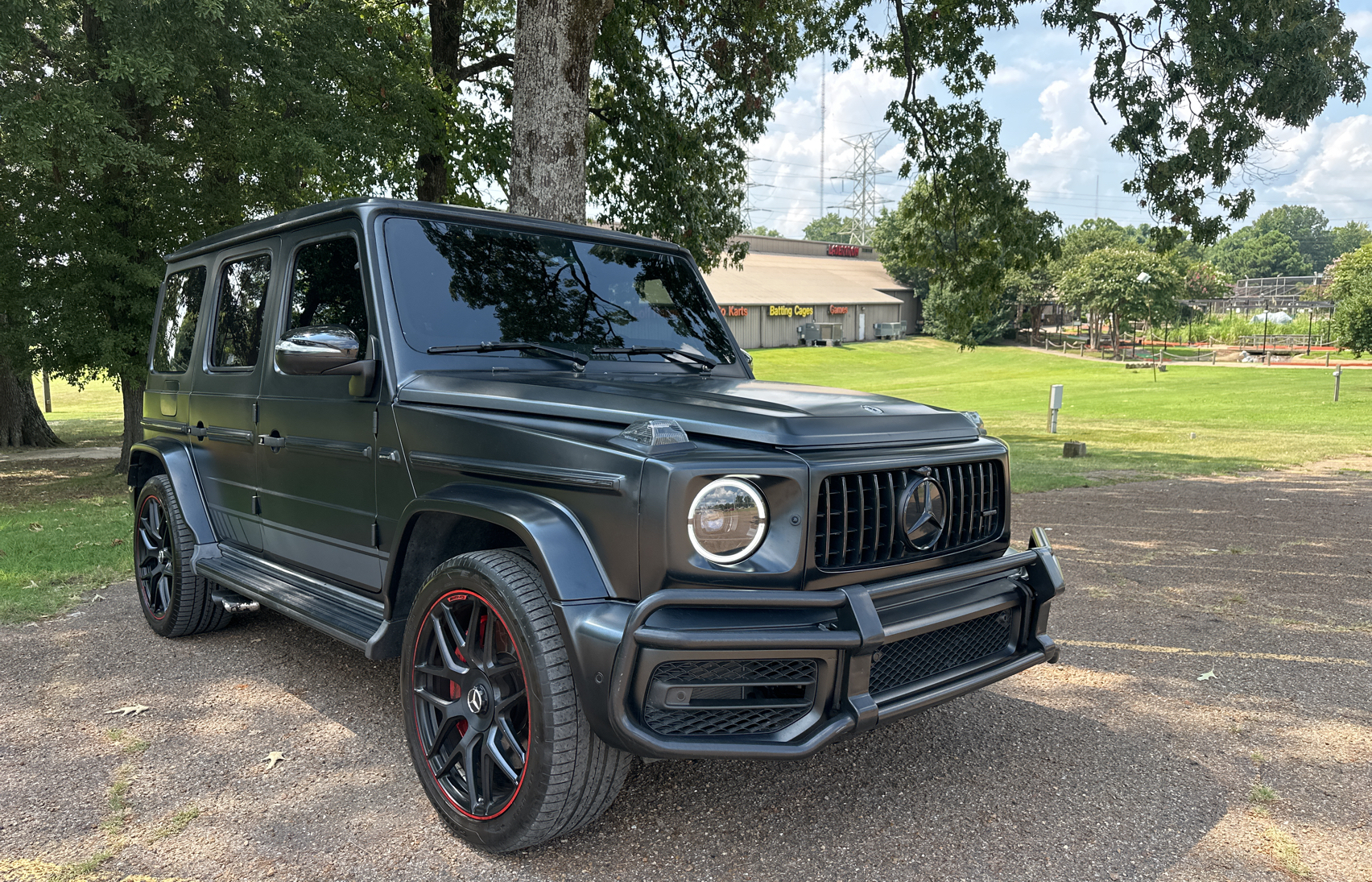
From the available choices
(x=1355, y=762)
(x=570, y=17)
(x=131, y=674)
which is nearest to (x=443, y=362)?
(x=131, y=674)

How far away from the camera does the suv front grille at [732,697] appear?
8.14ft

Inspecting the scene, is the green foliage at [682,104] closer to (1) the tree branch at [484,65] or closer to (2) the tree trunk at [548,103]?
(1) the tree branch at [484,65]

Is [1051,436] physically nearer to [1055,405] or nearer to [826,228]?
[1055,405]

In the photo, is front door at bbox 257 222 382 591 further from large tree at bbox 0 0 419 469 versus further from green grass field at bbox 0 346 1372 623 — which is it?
large tree at bbox 0 0 419 469

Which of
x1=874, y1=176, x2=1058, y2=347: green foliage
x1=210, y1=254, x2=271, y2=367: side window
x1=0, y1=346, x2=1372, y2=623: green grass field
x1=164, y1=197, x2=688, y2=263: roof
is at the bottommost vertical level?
x1=0, y1=346, x2=1372, y2=623: green grass field

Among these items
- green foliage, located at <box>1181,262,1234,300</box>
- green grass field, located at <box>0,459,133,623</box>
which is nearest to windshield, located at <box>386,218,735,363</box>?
green grass field, located at <box>0,459,133,623</box>

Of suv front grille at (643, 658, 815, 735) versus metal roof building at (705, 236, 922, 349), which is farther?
metal roof building at (705, 236, 922, 349)

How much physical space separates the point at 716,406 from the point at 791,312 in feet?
208

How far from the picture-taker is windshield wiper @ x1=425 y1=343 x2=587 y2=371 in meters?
3.46

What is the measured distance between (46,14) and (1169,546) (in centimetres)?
1208

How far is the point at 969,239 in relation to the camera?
14.1 meters

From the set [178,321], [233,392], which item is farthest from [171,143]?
[233,392]

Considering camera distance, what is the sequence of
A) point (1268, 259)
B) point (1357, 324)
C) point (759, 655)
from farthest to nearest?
1. point (1268, 259)
2. point (1357, 324)
3. point (759, 655)

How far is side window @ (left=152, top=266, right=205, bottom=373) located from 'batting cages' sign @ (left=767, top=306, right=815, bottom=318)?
5925 centimetres
